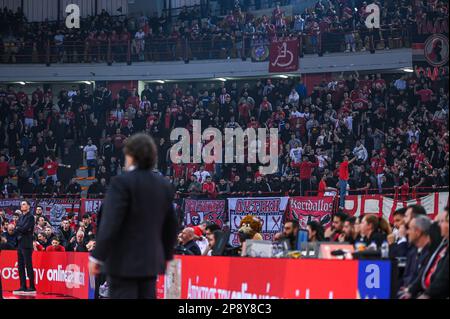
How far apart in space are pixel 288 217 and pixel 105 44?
741 inches

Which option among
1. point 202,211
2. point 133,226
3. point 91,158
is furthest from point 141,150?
point 91,158

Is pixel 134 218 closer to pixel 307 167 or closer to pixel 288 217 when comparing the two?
pixel 288 217

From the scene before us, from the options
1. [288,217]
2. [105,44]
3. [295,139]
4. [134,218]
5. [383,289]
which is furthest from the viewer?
[105,44]

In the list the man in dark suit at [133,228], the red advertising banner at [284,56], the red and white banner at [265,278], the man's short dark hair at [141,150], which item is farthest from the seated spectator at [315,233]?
the red advertising banner at [284,56]

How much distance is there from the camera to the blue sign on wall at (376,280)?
9.98m

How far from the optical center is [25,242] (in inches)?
777

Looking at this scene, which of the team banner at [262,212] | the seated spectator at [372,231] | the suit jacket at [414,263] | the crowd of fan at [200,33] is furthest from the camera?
the crowd of fan at [200,33]

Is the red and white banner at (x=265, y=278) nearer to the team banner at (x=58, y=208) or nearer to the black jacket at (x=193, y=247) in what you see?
the black jacket at (x=193, y=247)

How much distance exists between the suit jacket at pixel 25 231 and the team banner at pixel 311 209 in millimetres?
8587

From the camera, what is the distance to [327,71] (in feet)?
126

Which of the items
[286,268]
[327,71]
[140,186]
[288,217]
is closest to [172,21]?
[327,71]

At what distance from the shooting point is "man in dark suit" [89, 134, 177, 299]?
762 cm

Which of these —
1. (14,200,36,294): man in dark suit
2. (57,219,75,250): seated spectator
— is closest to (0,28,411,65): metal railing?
(57,219,75,250): seated spectator

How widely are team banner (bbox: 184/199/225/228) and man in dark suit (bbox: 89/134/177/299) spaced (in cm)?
2021
